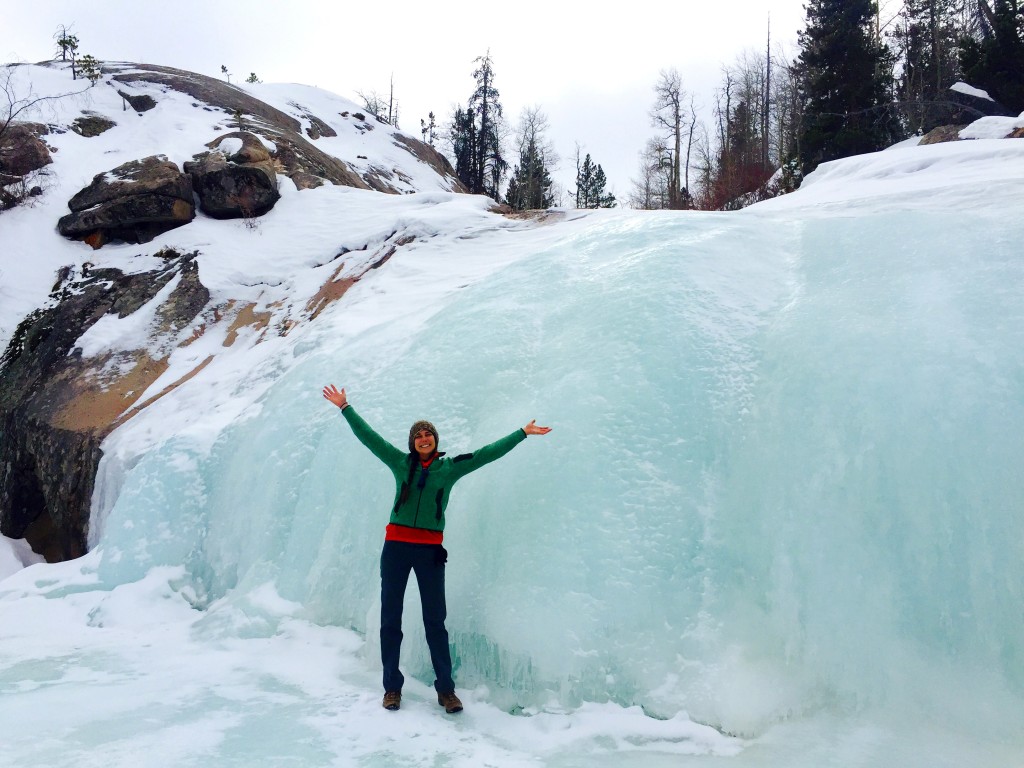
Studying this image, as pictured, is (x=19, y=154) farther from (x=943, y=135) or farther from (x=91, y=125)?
(x=943, y=135)

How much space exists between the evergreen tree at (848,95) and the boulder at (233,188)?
11283 millimetres

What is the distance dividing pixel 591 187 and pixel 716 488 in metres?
28.1

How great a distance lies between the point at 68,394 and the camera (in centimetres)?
762

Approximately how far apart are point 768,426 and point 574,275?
2.15 m

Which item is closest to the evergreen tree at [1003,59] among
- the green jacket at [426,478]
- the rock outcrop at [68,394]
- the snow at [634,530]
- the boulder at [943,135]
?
the boulder at [943,135]

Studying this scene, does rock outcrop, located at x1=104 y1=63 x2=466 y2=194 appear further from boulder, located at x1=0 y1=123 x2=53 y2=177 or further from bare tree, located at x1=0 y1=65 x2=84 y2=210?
boulder, located at x1=0 y1=123 x2=53 y2=177

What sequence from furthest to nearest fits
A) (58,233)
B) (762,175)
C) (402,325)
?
(762,175) → (58,233) → (402,325)

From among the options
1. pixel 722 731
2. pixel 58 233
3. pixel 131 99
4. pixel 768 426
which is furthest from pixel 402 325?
pixel 131 99

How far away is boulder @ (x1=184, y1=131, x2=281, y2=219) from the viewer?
10.4m

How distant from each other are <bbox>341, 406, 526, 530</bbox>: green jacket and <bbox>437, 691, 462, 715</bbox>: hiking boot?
2.44ft

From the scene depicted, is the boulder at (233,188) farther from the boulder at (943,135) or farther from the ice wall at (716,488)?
the boulder at (943,135)

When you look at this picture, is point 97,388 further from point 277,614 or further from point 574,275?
point 574,275

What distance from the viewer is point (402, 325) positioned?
5.81 meters

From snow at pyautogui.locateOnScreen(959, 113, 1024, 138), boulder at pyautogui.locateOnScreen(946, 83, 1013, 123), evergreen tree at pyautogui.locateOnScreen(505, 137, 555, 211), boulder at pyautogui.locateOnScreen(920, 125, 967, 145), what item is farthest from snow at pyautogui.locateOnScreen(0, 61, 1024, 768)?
evergreen tree at pyautogui.locateOnScreen(505, 137, 555, 211)
